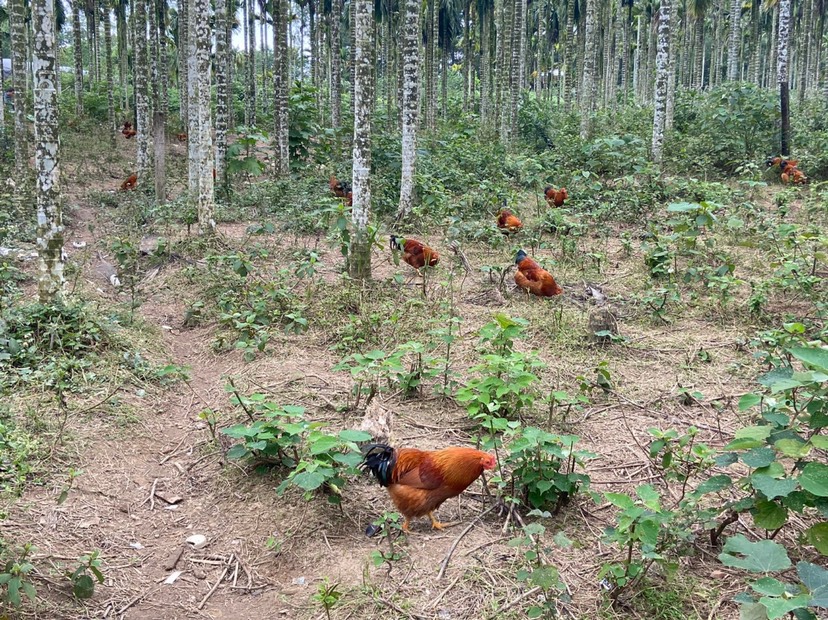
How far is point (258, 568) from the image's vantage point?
12.0 feet

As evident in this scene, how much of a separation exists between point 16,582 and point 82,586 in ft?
1.17

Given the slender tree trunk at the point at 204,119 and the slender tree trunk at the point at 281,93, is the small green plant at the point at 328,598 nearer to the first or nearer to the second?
the slender tree trunk at the point at 204,119

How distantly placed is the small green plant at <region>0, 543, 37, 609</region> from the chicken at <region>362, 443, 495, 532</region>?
5.87 feet

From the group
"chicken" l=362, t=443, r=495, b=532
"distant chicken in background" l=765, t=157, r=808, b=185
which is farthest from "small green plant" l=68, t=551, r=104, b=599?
"distant chicken in background" l=765, t=157, r=808, b=185

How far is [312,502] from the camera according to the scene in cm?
407

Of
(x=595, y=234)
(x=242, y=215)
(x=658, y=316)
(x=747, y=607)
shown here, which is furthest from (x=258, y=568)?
(x=242, y=215)

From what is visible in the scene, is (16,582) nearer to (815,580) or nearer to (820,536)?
(815,580)

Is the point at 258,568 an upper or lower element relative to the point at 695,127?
lower

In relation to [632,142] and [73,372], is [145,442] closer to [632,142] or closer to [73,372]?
[73,372]

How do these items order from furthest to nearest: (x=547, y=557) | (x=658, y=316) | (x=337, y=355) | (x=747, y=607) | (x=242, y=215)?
(x=242, y=215), (x=658, y=316), (x=337, y=355), (x=547, y=557), (x=747, y=607)

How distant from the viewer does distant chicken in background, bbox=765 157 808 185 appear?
1255 cm

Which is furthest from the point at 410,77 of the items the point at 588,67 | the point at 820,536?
the point at 588,67

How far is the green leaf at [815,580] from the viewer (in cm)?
221

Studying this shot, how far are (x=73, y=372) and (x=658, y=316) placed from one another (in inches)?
240
